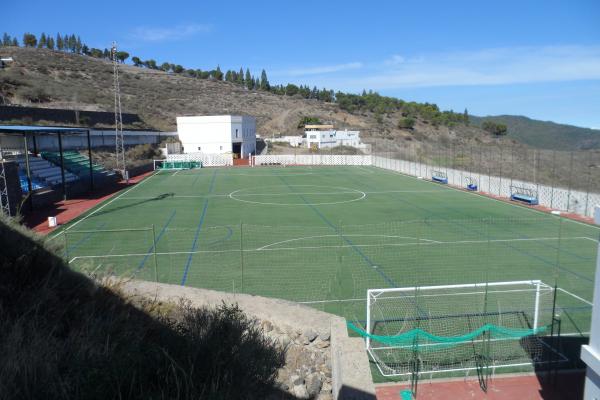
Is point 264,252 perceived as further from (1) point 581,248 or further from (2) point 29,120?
(2) point 29,120

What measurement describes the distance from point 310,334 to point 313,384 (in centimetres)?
87

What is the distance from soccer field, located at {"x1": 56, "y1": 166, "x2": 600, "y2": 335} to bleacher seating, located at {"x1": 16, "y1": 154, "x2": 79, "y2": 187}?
417cm

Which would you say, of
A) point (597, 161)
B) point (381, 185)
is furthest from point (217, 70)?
point (597, 161)

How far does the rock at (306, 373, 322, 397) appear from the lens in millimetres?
5855

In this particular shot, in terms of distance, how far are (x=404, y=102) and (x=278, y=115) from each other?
4755cm

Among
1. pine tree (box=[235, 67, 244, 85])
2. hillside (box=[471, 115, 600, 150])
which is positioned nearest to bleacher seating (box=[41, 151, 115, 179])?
hillside (box=[471, 115, 600, 150])

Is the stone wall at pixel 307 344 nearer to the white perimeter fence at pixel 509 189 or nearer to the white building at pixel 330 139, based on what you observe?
the white perimeter fence at pixel 509 189

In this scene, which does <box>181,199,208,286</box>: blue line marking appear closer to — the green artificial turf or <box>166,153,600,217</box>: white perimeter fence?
the green artificial turf

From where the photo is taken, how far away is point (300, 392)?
5691mm

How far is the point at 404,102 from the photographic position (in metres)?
148

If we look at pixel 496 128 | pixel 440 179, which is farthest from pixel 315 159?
pixel 496 128

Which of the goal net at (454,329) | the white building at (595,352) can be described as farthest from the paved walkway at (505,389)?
the white building at (595,352)

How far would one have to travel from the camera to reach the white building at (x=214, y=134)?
62.8 metres

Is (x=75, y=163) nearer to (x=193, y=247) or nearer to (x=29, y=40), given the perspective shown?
(x=193, y=247)
